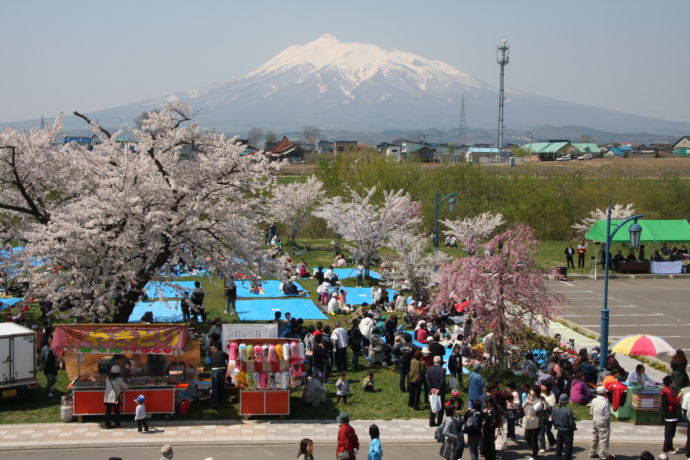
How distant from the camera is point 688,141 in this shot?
185m

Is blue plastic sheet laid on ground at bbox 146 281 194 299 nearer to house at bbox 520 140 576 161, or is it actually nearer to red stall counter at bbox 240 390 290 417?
red stall counter at bbox 240 390 290 417

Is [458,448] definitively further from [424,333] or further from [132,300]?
[132,300]

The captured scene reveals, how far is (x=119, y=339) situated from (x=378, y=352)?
7.26 metres

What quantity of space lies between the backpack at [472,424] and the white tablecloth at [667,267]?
1136 inches

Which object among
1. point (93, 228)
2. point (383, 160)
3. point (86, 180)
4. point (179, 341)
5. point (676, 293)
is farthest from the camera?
point (383, 160)

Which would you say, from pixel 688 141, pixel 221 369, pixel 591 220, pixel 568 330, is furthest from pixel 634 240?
pixel 688 141

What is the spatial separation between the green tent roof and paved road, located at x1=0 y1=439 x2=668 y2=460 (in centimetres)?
2662

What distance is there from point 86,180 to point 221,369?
861 cm

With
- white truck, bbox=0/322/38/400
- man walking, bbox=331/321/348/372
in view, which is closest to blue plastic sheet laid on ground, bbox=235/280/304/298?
man walking, bbox=331/321/348/372

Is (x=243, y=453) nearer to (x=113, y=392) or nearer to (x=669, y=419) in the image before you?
(x=113, y=392)

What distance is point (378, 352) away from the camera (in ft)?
65.9

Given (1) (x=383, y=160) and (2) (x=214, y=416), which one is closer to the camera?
(2) (x=214, y=416)

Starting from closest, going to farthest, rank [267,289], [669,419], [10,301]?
[669,419] → [10,301] → [267,289]

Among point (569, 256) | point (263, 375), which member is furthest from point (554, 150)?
point (263, 375)
